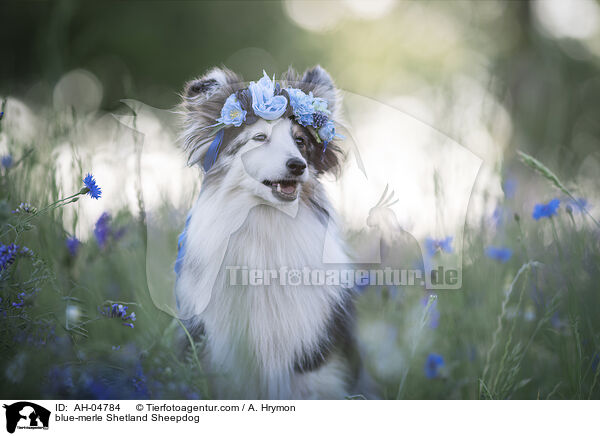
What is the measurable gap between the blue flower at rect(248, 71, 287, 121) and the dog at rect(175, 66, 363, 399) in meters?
0.09

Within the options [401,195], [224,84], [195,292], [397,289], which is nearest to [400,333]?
[397,289]

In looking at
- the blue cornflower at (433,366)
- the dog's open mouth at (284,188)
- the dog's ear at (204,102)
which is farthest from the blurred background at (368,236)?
the dog's open mouth at (284,188)

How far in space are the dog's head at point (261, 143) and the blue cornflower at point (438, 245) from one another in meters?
0.48

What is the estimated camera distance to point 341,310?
1.80m

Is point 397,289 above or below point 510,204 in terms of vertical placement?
below

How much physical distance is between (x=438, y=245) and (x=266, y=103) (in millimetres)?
901

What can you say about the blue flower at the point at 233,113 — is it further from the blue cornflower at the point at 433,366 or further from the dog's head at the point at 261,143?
the blue cornflower at the point at 433,366

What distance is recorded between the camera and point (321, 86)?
66.6 inches

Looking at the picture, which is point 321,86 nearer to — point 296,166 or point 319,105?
point 319,105

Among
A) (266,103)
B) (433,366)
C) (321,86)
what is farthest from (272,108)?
(433,366)

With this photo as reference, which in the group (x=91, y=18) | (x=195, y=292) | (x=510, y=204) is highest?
(x=91, y=18)

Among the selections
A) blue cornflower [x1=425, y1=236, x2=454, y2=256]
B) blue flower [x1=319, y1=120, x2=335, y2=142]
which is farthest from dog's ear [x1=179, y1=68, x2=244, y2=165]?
blue cornflower [x1=425, y1=236, x2=454, y2=256]
